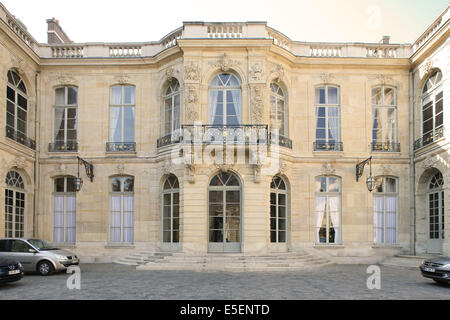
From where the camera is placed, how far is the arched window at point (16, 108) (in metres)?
16.0

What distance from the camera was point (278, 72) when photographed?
16953 mm

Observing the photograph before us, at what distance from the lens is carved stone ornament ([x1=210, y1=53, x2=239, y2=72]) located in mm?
16250

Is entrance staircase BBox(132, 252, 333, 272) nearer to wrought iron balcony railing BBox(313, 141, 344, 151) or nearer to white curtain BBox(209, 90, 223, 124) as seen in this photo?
wrought iron balcony railing BBox(313, 141, 344, 151)

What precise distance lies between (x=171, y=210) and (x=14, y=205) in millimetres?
5462

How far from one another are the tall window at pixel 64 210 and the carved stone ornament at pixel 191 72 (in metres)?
6.13

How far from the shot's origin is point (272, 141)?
1639 cm

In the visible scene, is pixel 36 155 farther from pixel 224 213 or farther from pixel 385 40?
pixel 385 40

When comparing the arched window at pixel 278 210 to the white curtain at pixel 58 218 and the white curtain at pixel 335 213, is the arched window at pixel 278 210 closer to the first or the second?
the white curtain at pixel 335 213

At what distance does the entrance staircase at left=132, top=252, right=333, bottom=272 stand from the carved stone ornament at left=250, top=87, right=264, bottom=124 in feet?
15.0

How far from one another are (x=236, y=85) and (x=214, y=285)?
7.82 metres

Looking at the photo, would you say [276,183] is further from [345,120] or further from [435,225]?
[435,225]

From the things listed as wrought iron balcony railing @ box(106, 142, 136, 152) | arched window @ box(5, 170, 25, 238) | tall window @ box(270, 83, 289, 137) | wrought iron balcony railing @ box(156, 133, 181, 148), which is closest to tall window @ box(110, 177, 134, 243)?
wrought iron balcony railing @ box(106, 142, 136, 152)

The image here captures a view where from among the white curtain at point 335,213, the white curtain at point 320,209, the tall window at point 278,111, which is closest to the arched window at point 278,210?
the white curtain at point 320,209

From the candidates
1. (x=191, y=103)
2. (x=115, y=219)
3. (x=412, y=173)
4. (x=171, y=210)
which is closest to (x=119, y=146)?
(x=115, y=219)
